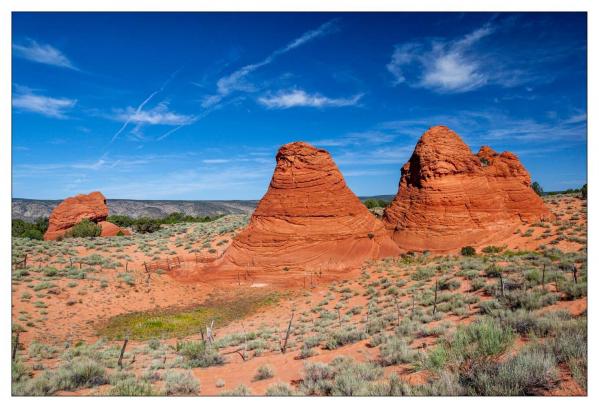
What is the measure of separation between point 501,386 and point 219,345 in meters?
9.43

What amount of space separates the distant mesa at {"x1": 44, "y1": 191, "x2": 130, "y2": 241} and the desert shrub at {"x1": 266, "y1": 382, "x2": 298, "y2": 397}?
4892cm

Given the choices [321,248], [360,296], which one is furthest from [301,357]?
[321,248]

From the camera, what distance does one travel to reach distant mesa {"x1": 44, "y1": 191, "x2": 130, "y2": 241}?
47.1 metres

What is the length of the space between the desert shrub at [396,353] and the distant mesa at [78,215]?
1930 inches

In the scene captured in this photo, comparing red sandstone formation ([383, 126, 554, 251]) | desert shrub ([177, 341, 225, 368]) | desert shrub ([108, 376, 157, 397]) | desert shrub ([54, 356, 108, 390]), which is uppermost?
red sandstone formation ([383, 126, 554, 251])

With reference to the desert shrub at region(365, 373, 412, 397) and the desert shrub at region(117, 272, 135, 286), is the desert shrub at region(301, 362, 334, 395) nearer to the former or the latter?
the desert shrub at region(365, 373, 412, 397)

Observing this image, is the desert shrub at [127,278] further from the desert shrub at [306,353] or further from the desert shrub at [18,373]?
the desert shrub at [306,353]

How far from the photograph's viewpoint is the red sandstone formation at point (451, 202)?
29.2 meters

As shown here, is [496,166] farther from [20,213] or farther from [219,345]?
[20,213]

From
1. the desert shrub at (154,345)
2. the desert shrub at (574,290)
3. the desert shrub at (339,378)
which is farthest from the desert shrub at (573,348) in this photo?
the desert shrub at (154,345)

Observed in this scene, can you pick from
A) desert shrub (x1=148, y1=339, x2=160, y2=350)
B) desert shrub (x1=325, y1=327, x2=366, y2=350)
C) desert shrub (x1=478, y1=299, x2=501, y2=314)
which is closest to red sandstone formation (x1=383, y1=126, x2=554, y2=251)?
desert shrub (x1=478, y1=299, x2=501, y2=314)

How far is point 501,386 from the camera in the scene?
4.44 metres

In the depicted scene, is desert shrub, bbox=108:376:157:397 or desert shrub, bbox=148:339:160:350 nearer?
desert shrub, bbox=108:376:157:397

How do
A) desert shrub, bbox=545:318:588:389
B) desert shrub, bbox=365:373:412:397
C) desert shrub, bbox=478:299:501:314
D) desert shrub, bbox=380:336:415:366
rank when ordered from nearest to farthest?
1. desert shrub, bbox=545:318:588:389
2. desert shrub, bbox=365:373:412:397
3. desert shrub, bbox=380:336:415:366
4. desert shrub, bbox=478:299:501:314
